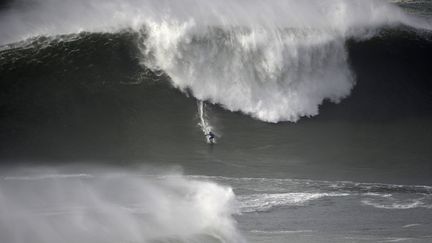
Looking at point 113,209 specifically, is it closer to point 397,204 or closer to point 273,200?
point 273,200

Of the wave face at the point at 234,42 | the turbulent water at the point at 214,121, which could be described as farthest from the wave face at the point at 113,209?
A: the wave face at the point at 234,42

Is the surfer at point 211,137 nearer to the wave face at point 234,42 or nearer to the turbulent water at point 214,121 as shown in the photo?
the turbulent water at point 214,121

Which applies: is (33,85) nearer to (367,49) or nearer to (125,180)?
(125,180)

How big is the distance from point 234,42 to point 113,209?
Result: 332 inches

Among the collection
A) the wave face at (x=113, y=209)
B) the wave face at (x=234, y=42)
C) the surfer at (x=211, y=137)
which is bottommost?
the wave face at (x=113, y=209)

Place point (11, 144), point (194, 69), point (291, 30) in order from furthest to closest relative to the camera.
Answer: point (291, 30) < point (194, 69) < point (11, 144)

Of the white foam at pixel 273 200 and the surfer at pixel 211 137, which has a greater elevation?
the surfer at pixel 211 137

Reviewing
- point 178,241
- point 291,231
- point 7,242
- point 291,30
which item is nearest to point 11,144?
point 7,242

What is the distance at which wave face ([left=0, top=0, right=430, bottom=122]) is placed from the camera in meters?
18.5

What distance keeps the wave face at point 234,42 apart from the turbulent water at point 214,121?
5cm

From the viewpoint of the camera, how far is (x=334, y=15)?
835 inches

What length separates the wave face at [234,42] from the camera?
18453 millimetres

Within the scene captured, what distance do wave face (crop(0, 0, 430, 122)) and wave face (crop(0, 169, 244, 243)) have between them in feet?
15.6

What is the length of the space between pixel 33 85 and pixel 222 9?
6793 mm
